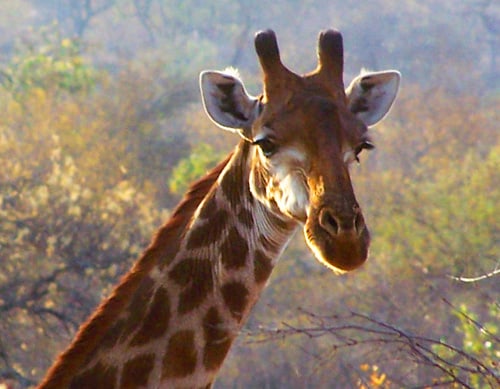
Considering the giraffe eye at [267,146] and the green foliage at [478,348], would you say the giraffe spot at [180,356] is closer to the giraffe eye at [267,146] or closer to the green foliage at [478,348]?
the giraffe eye at [267,146]

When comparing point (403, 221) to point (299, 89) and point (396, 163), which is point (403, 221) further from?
point (299, 89)

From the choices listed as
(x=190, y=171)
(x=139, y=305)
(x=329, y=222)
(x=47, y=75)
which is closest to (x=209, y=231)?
(x=139, y=305)

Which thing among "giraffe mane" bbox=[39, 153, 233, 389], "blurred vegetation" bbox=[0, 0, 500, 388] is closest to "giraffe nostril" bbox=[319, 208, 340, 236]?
"blurred vegetation" bbox=[0, 0, 500, 388]

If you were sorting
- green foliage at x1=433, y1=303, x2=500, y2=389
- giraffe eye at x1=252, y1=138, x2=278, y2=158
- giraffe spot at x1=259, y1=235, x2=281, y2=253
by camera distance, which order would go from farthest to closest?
green foliage at x1=433, y1=303, x2=500, y2=389, giraffe spot at x1=259, y1=235, x2=281, y2=253, giraffe eye at x1=252, y1=138, x2=278, y2=158

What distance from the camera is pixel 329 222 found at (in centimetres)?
418

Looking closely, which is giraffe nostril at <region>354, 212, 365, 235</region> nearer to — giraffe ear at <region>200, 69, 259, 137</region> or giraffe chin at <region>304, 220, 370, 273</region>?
giraffe chin at <region>304, 220, 370, 273</region>

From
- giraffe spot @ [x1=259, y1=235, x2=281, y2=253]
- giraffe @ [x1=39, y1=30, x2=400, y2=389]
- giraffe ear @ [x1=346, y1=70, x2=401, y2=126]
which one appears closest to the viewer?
giraffe @ [x1=39, y1=30, x2=400, y2=389]

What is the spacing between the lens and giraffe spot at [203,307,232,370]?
4.68m

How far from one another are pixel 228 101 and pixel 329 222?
0.89 metres

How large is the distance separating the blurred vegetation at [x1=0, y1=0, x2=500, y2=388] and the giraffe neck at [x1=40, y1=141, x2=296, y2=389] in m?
0.32

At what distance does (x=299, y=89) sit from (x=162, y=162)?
19.9m

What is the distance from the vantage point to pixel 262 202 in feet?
15.6

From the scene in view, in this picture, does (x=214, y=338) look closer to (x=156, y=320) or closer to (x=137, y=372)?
(x=156, y=320)

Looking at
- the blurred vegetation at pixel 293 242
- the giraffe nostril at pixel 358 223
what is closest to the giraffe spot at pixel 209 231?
the blurred vegetation at pixel 293 242
